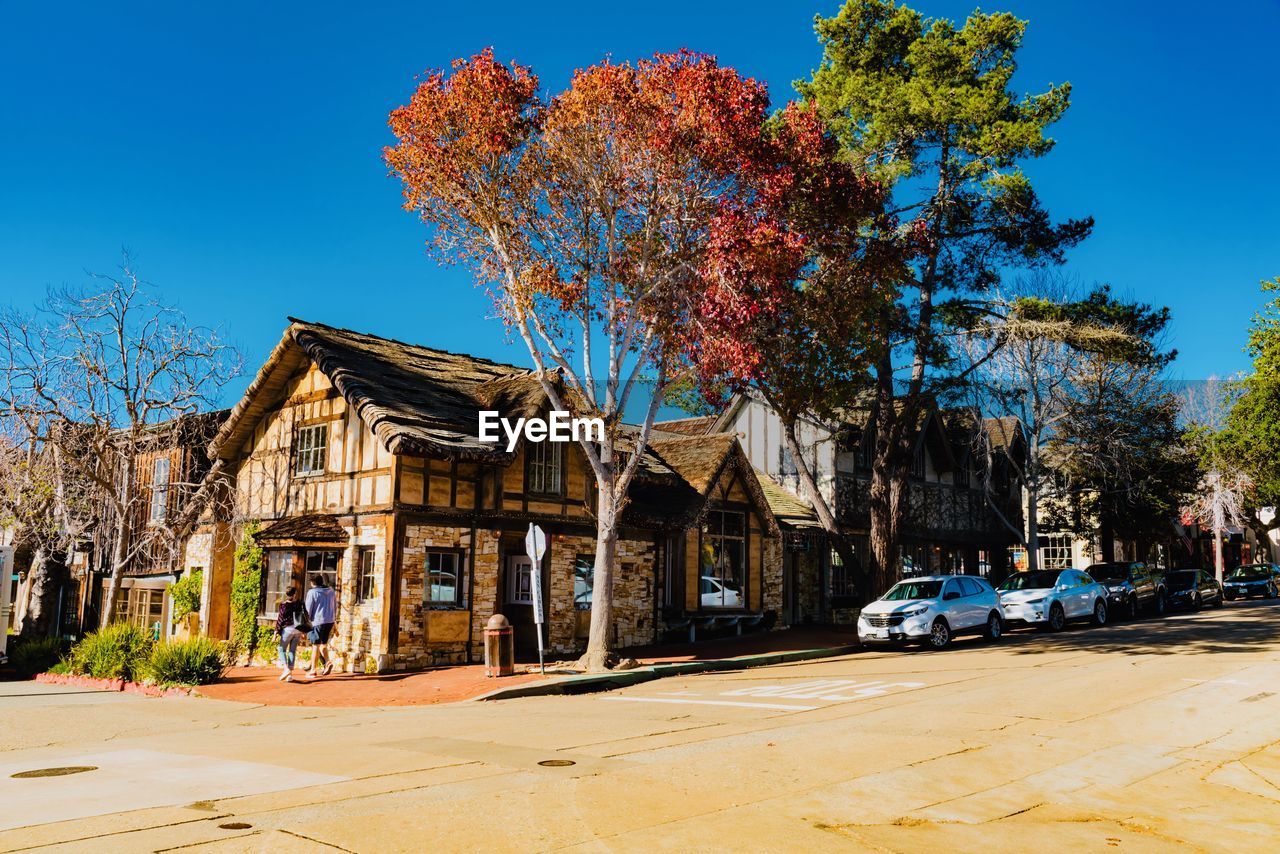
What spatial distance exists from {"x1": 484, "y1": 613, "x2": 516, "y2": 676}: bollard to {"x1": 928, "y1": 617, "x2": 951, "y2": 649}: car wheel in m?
9.66

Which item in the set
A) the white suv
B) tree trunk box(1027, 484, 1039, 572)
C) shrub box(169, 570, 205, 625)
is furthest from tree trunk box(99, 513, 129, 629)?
tree trunk box(1027, 484, 1039, 572)

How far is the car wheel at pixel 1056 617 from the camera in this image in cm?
2584

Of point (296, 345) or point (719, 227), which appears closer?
point (719, 227)

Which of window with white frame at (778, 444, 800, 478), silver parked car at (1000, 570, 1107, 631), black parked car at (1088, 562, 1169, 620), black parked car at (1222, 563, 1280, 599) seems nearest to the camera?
silver parked car at (1000, 570, 1107, 631)

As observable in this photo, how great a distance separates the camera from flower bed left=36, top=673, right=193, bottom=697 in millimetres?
17516

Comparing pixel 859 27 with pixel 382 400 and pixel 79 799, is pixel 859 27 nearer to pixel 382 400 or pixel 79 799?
pixel 382 400

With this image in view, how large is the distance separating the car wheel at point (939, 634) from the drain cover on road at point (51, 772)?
17120 millimetres

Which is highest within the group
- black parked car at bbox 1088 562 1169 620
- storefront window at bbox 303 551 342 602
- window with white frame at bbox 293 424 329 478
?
window with white frame at bbox 293 424 329 478

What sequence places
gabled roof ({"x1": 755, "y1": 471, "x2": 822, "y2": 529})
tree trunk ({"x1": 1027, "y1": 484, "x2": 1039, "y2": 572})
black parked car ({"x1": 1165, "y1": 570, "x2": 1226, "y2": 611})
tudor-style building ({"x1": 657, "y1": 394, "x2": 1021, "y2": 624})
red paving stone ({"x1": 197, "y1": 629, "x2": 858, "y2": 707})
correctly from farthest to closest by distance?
tree trunk ({"x1": 1027, "y1": 484, "x2": 1039, "y2": 572})
black parked car ({"x1": 1165, "y1": 570, "x2": 1226, "y2": 611})
tudor-style building ({"x1": 657, "y1": 394, "x2": 1021, "y2": 624})
gabled roof ({"x1": 755, "y1": 471, "x2": 822, "y2": 529})
red paving stone ({"x1": 197, "y1": 629, "x2": 858, "y2": 707})

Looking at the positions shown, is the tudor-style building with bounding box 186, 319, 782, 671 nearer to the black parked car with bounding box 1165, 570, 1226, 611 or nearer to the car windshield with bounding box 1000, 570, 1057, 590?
the car windshield with bounding box 1000, 570, 1057, 590

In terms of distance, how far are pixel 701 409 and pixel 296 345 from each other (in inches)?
431

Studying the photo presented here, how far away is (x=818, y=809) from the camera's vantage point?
288 inches

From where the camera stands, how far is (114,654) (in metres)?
18.9

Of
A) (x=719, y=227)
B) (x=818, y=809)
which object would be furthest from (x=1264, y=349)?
(x=818, y=809)
